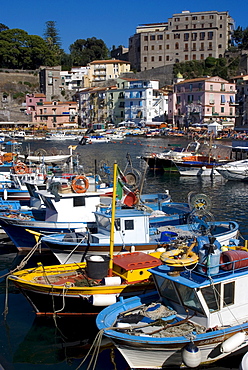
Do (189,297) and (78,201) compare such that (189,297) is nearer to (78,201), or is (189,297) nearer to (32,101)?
(78,201)

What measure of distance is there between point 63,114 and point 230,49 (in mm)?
37838

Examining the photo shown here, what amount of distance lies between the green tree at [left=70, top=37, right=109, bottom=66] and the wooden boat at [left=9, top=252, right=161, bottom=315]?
105m

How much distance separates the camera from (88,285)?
40.3 ft

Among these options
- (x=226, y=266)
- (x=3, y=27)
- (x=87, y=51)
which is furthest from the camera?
(x=87, y=51)

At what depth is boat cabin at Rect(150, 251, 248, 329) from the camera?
9.82 m

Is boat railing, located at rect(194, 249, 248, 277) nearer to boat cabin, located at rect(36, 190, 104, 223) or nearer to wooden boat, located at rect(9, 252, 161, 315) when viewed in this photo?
wooden boat, located at rect(9, 252, 161, 315)

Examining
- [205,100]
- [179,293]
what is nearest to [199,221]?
[179,293]

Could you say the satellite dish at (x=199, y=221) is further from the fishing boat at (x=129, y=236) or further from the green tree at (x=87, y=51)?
the green tree at (x=87, y=51)

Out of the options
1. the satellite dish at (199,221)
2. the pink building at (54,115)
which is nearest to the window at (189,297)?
the satellite dish at (199,221)

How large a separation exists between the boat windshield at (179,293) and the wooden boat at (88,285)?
154 cm

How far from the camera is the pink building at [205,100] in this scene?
257 feet

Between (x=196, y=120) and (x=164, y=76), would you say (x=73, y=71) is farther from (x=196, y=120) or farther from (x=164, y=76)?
(x=196, y=120)

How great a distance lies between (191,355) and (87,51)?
112 meters

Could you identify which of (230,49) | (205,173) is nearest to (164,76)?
(230,49)
